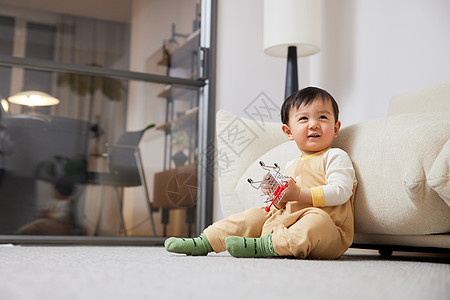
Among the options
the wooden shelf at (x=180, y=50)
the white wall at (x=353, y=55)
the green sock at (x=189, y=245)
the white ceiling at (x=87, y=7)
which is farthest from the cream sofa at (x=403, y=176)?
the white ceiling at (x=87, y=7)

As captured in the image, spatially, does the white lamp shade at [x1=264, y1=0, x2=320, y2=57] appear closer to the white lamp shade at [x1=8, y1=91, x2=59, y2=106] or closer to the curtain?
the curtain

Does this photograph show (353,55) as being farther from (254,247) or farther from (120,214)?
(254,247)

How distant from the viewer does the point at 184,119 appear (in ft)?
8.69

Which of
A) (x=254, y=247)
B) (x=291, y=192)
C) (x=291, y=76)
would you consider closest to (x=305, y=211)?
(x=291, y=192)

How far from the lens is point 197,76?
8.91ft

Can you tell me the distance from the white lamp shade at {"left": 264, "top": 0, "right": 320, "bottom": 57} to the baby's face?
104 cm

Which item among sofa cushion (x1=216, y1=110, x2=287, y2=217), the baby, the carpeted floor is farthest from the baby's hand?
sofa cushion (x1=216, y1=110, x2=287, y2=217)

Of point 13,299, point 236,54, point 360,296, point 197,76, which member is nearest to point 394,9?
point 236,54

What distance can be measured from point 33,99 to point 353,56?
1.62 m

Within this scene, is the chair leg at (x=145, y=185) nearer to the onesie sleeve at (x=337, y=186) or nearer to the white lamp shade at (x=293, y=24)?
the white lamp shade at (x=293, y=24)

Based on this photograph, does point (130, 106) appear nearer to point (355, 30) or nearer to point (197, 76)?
point (197, 76)

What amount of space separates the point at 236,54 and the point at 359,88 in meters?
0.70

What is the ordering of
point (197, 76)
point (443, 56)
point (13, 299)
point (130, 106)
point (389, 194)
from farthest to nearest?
point (197, 76)
point (130, 106)
point (443, 56)
point (389, 194)
point (13, 299)

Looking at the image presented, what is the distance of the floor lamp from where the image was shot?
7.87ft
